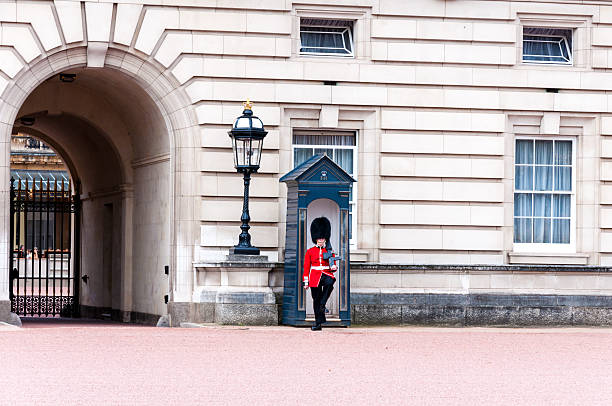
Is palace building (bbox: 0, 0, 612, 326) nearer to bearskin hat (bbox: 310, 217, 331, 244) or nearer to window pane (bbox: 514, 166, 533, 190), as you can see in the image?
window pane (bbox: 514, 166, 533, 190)

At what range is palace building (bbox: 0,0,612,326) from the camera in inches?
760

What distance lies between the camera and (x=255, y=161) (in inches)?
757

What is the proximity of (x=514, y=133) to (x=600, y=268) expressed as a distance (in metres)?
2.49

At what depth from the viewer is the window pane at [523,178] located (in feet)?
69.0

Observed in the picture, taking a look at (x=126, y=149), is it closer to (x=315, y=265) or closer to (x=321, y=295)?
(x=315, y=265)

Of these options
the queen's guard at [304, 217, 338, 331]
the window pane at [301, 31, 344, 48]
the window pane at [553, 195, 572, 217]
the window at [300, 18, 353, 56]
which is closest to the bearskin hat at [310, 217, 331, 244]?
the queen's guard at [304, 217, 338, 331]

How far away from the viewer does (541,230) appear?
21.1 m

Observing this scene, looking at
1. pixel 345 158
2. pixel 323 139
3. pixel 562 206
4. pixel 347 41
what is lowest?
pixel 562 206

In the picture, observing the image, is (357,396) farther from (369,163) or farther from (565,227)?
(565,227)

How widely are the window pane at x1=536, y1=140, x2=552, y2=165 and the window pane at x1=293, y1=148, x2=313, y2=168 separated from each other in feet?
12.1

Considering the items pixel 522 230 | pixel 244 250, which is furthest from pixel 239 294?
pixel 522 230

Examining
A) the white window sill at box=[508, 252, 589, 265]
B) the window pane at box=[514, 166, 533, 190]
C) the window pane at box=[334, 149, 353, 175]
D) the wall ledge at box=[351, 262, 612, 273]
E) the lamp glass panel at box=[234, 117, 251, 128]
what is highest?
the lamp glass panel at box=[234, 117, 251, 128]

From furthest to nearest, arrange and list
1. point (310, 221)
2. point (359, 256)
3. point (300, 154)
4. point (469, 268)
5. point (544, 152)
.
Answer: point (544, 152), point (300, 154), point (469, 268), point (359, 256), point (310, 221)

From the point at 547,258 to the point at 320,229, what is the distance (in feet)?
12.7
